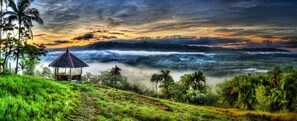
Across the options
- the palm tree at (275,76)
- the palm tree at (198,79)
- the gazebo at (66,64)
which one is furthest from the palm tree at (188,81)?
the gazebo at (66,64)

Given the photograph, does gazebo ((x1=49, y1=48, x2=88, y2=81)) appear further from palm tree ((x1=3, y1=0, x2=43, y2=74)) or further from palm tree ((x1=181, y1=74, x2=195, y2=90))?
palm tree ((x1=181, y1=74, x2=195, y2=90))

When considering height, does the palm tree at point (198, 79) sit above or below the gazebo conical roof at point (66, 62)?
below

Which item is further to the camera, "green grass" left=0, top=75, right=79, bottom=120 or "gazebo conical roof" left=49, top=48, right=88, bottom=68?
"gazebo conical roof" left=49, top=48, right=88, bottom=68

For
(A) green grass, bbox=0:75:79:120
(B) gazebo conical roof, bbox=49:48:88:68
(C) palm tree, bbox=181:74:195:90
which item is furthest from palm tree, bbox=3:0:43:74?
(C) palm tree, bbox=181:74:195:90

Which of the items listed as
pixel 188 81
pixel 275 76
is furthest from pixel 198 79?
pixel 275 76

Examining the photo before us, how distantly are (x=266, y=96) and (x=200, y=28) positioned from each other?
14973mm

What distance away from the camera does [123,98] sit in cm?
2589

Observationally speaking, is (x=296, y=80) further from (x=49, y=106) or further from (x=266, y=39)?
(x=49, y=106)

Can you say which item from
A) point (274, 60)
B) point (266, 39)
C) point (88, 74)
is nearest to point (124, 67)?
point (88, 74)

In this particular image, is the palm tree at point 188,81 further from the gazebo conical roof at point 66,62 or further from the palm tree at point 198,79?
the gazebo conical roof at point 66,62

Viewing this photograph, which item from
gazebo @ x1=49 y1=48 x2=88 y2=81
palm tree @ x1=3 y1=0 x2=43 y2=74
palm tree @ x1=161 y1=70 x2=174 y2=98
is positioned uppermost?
palm tree @ x1=3 y1=0 x2=43 y2=74

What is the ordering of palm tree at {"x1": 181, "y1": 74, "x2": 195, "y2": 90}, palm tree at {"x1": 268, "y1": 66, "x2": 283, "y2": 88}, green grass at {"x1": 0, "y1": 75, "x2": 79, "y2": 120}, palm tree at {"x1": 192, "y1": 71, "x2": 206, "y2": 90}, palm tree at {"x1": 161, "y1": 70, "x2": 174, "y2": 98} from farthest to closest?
palm tree at {"x1": 161, "y1": 70, "x2": 174, "y2": 98}
palm tree at {"x1": 192, "y1": 71, "x2": 206, "y2": 90}
palm tree at {"x1": 181, "y1": 74, "x2": 195, "y2": 90}
palm tree at {"x1": 268, "y1": 66, "x2": 283, "y2": 88}
green grass at {"x1": 0, "y1": 75, "x2": 79, "y2": 120}

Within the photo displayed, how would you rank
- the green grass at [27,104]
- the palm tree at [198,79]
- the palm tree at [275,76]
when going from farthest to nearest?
the palm tree at [198,79]
the palm tree at [275,76]
the green grass at [27,104]

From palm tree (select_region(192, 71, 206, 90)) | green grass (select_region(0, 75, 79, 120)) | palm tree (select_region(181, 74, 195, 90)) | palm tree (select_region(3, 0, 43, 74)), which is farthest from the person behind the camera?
palm tree (select_region(192, 71, 206, 90))
